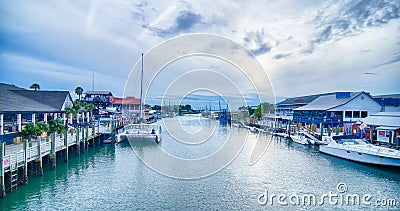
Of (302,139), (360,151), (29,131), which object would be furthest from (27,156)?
(302,139)

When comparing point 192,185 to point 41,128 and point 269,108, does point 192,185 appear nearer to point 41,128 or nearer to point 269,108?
point 41,128

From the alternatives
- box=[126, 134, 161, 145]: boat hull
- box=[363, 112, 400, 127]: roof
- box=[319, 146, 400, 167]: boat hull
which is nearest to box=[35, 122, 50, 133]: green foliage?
box=[126, 134, 161, 145]: boat hull

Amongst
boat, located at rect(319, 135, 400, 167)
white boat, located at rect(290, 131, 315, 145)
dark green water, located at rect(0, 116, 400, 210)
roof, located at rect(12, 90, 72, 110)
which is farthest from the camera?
white boat, located at rect(290, 131, 315, 145)

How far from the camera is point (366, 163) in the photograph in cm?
2220

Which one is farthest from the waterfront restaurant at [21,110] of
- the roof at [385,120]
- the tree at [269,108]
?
the tree at [269,108]

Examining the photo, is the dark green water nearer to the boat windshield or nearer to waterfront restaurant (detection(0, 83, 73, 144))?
the boat windshield

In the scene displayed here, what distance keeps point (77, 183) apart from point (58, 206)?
3815mm

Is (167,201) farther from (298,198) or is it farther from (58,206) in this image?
(298,198)

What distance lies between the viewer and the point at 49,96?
33.5m

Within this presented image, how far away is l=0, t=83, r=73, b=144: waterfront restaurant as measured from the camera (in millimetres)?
20842
